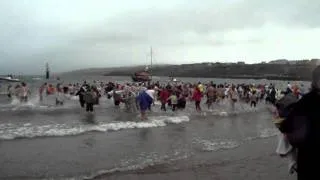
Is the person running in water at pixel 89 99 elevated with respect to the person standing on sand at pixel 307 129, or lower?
lower

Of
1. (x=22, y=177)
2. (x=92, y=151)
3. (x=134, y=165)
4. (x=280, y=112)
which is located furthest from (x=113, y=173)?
(x=280, y=112)

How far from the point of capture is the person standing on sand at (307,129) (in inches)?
142

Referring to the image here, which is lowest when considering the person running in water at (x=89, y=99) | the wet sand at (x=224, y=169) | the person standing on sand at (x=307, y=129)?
the wet sand at (x=224, y=169)

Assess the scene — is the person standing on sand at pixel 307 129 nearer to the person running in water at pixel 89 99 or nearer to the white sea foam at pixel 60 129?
the white sea foam at pixel 60 129

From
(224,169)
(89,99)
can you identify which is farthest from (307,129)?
(89,99)

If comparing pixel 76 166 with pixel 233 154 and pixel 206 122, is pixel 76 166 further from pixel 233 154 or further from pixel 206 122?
pixel 206 122

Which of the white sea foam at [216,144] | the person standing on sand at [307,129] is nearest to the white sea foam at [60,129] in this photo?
the white sea foam at [216,144]

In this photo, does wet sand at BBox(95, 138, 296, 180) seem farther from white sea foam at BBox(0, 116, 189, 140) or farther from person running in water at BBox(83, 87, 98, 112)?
person running in water at BBox(83, 87, 98, 112)

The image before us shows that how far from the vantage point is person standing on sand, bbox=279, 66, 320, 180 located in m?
3.60

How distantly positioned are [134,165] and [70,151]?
2665 millimetres

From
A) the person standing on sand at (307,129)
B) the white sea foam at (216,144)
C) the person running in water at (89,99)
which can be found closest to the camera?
the person standing on sand at (307,129)

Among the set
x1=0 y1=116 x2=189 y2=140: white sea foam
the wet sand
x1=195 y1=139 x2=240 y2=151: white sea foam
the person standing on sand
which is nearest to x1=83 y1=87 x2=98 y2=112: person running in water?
x1=0 y1=116 x2=189 y2=140: white sea foam

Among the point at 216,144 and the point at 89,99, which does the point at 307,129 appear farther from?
the point at 89,99

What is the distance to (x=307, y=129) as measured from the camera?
3.60 metres
